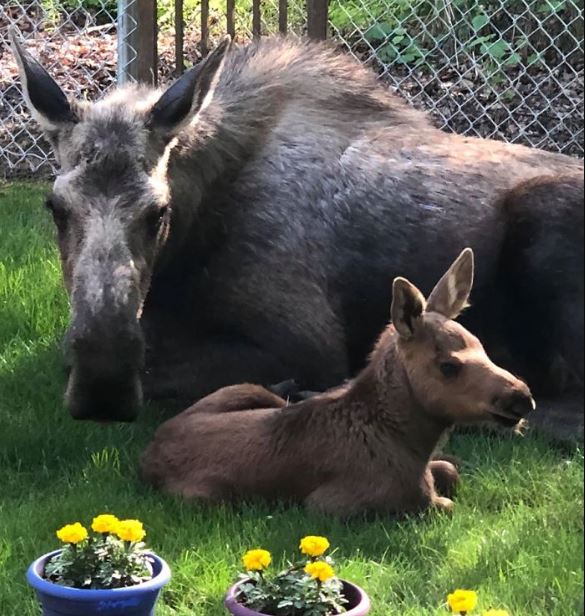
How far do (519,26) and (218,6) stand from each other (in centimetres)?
277

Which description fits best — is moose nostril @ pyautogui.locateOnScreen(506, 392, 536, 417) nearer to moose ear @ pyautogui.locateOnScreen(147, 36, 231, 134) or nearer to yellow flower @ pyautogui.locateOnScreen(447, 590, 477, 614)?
yellow flower @ pyautogui.locateOnScreen(447, 590, 477, 614)

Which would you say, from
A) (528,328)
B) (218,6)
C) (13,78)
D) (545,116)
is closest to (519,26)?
(545,116)

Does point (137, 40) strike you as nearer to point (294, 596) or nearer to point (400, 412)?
point (400, 412)

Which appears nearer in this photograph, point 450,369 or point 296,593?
point 296,593

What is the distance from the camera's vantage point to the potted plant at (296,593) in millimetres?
3338

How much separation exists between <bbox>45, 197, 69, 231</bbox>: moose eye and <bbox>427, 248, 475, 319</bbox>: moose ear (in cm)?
160

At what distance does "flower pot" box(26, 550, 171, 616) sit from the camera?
3381mm

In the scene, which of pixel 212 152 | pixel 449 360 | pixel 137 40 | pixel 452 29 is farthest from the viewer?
pixel 452 29

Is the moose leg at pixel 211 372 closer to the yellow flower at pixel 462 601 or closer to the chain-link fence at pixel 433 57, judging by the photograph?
the yellow flower at pixel 462 601

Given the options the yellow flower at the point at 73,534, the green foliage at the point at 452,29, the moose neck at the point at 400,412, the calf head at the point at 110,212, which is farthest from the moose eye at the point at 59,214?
the green foliage at the point at 452,29

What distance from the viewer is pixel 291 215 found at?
5.97 m

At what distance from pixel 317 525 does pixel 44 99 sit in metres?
2.31

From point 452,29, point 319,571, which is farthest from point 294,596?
point 452,29

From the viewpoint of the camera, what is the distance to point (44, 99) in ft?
18.2
